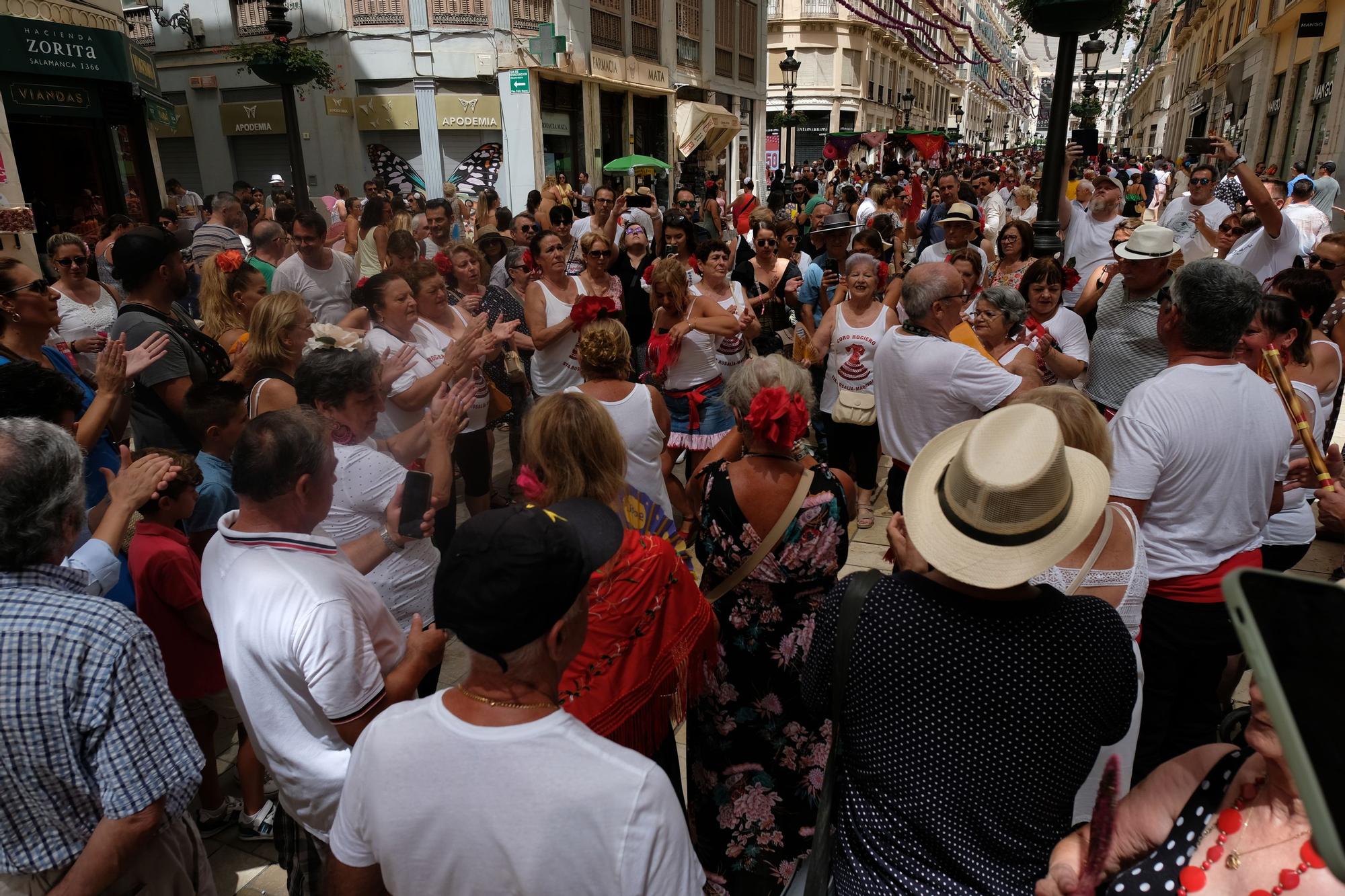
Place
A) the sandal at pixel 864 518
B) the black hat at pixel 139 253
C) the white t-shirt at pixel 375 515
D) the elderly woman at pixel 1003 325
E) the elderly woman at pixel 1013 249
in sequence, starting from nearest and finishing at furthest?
the white t-shirt at pixel 375 515
the black hat at pixel 139 253
the elderly woman at pixel 1003 325
the sandal at pixel 864 518
the elderly woman at pixel 1013 249

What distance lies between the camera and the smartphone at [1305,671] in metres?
0.60

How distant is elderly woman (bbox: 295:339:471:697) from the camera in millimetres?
2754

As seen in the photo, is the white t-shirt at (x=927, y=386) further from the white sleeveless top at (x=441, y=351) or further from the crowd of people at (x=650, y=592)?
the white sleeveless top at (x=441, y=351)

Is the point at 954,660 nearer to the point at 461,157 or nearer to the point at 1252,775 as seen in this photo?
Result: the point at 1252,775

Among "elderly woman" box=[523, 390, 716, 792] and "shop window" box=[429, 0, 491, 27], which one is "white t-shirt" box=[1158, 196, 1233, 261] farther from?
"shop window" box=[429, 0, 491, 27]

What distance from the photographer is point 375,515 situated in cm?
280

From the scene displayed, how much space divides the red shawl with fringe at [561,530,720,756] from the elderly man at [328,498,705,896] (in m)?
0.83

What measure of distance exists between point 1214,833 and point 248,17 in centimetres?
2495

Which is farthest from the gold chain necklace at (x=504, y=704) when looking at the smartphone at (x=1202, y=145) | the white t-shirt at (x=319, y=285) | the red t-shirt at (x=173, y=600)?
the smartphone at (x=1202, y=145)

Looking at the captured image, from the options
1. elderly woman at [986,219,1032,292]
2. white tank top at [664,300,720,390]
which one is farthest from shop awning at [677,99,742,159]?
white tank top at [664,300,720,390]

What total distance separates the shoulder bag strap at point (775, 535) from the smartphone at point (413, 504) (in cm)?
101

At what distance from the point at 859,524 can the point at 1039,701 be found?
4.01 m

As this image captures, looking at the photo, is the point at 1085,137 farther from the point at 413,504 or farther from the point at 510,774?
the point at 510,774

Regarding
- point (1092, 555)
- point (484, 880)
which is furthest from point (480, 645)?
point (1092, 555)
